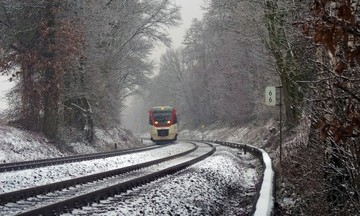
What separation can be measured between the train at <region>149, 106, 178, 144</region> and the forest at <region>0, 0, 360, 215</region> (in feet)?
13.7

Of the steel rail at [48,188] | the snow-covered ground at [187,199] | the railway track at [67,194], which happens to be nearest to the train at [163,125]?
the steel rail at [48,188]

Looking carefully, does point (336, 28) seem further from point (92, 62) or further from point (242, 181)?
point (92, 62)

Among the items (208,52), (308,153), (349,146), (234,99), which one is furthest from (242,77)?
(349,146)

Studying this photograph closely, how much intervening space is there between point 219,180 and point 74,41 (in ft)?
43.2

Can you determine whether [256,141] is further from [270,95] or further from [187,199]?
[187,199]

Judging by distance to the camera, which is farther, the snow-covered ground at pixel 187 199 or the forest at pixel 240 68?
the snow-covered ground at pixel 187 199

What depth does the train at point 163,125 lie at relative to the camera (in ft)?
112

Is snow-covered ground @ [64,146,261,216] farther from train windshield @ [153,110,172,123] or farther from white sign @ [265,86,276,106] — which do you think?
train windshield @ [153,110,172,123]

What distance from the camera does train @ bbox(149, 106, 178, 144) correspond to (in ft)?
112

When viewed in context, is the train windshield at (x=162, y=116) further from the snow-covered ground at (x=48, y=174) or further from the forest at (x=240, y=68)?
the snow-covered ground at (x=48, y=174)

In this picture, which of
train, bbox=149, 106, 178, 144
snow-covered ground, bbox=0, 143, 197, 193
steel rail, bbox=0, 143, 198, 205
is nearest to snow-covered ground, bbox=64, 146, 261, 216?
steel rail, bbox=0, 143, 198, 205

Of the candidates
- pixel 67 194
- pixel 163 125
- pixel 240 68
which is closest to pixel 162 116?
pixel 163 125

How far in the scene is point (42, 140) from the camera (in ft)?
→ 67.5

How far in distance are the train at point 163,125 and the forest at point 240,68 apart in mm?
4182
